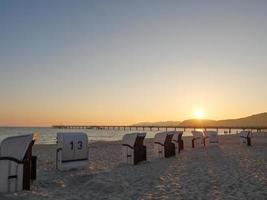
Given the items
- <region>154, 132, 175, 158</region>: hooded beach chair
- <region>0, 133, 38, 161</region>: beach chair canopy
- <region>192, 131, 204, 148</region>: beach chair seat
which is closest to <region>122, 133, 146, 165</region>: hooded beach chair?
<region>154, 132, 175, 158</region>: hooded beach chair

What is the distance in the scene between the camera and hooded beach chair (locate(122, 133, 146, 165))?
48.5 feet

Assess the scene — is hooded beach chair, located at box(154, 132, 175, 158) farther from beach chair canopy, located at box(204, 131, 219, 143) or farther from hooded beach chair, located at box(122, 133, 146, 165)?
beach chair canopy, located at box(204, 131, 219, 143)

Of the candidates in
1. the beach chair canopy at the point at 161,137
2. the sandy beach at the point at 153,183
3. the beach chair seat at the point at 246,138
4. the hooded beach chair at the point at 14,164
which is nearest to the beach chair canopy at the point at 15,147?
the hooded beach chair at the point at 14,164

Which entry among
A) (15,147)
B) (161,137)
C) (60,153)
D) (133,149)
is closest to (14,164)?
(15,147)

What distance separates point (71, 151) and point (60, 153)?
43 cm

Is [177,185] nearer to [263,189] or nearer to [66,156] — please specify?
[263,189]

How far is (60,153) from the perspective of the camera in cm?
1255

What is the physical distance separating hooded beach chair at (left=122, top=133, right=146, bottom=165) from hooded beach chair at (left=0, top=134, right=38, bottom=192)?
645 centimetres

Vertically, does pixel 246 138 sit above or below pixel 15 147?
below

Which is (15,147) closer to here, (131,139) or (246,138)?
(131,139)

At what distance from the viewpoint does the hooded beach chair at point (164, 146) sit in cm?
1761

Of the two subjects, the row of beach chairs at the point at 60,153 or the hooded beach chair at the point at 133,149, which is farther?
the hooded beach chair at the point at 133,149

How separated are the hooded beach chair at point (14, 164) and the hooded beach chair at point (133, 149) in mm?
6448

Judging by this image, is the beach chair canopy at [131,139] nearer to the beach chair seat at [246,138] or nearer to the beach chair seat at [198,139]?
the beach chair seat at [198,139]
